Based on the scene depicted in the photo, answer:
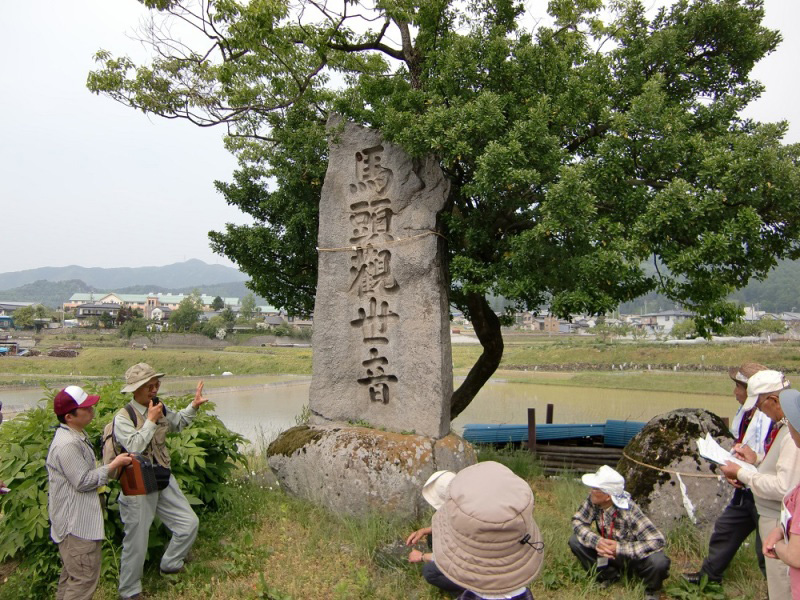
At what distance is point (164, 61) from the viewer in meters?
8.48

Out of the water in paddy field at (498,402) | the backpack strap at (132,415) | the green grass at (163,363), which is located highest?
the backpack strap at (132,415)

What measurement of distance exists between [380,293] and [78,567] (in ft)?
13.5

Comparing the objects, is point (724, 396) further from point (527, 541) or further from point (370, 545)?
point (527, 541)

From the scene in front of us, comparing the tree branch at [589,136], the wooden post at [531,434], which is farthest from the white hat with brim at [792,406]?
the wooden post at [531,434]

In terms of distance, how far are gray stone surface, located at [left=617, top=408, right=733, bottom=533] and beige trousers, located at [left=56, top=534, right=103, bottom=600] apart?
15.4ft

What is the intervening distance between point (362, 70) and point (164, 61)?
3.02m

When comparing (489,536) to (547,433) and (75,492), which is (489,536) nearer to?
(75,492)

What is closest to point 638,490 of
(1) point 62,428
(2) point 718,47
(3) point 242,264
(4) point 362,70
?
(1) point 62,428

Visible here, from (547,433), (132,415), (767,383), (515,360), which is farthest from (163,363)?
(767,383)

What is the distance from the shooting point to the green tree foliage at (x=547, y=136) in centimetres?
611

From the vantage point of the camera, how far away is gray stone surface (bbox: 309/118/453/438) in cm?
677

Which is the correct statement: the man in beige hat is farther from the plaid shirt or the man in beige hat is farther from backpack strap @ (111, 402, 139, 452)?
the plaid shirt

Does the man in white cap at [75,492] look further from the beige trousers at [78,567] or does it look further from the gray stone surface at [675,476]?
the gray stone surface at [675,476]

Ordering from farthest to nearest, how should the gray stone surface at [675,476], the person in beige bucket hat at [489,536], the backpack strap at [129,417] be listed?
the gray stone surface at [675,476] → the backpack strap at [129,417] → the person in beige bucket hat at [489,536]
